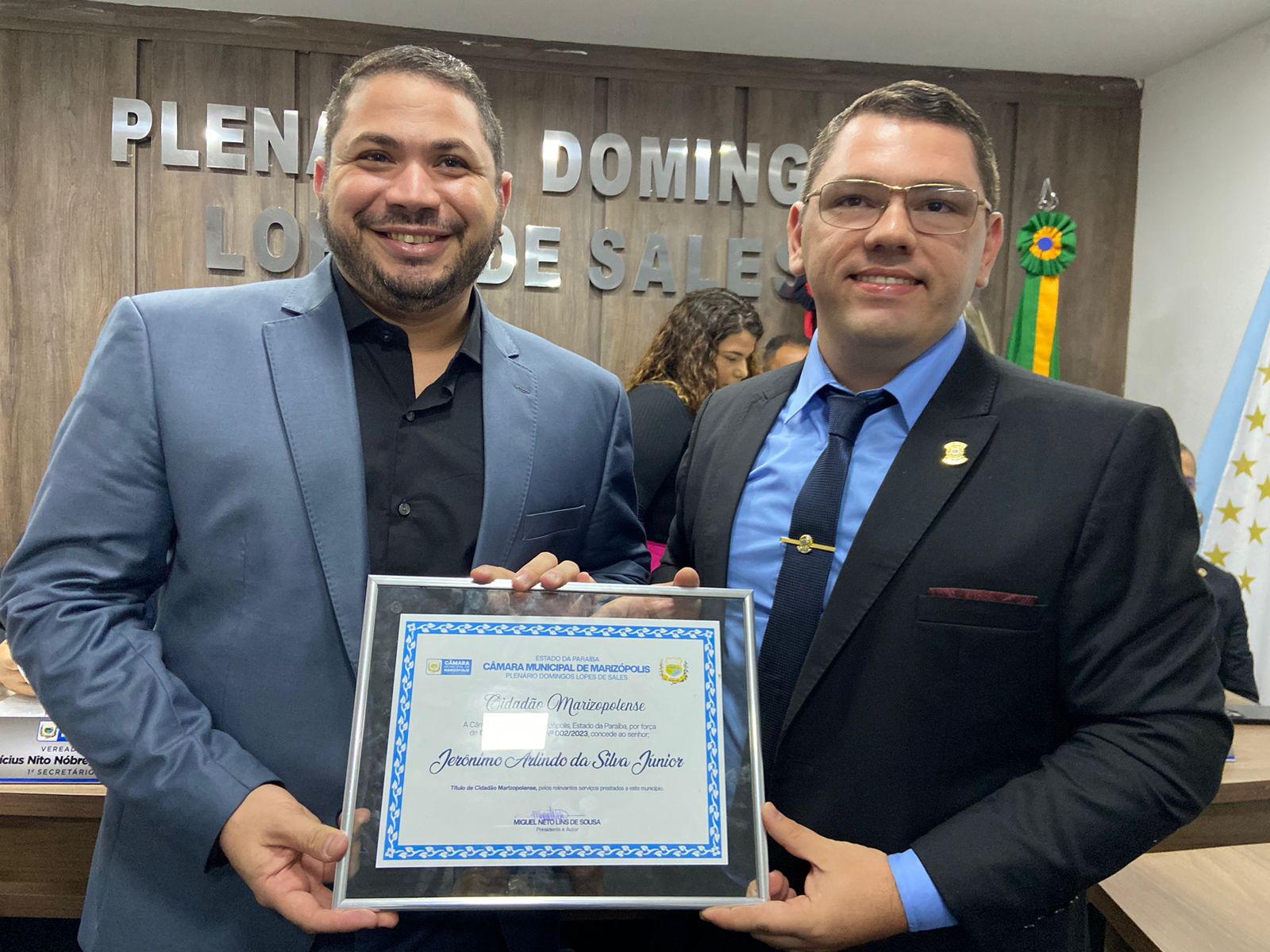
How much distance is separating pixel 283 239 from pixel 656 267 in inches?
66.0

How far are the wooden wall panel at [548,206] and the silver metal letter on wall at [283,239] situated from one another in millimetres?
852

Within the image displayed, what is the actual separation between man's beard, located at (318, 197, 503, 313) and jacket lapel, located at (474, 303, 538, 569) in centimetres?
13

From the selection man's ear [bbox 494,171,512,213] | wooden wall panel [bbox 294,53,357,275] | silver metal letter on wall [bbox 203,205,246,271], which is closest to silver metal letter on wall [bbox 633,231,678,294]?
wooden wall panel [bbox 294,53,357,275]

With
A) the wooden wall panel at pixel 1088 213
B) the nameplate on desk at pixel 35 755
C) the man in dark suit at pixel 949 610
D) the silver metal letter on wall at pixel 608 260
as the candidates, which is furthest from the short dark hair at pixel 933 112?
the wooden wall panel at pixel 1088 213

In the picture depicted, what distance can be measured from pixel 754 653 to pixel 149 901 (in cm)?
92

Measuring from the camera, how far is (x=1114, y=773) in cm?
110

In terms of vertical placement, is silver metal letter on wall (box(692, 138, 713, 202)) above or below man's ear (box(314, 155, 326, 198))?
above

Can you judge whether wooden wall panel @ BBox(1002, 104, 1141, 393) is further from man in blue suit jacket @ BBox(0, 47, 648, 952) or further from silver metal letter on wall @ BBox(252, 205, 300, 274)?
man in blue suit jacket @ BBox(0, 47, 648, 952)

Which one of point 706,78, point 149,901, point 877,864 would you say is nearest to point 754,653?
point 877,864

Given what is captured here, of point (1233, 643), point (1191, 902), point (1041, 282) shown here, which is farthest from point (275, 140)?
→ point (1233, 643)

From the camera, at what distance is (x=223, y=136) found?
3.96 meters

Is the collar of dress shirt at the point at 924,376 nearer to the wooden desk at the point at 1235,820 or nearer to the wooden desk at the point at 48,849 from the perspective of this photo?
the wooden desk at the point at 1235,820

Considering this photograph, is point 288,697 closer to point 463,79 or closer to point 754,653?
point 754,653

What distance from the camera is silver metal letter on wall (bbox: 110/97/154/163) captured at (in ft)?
12.7
